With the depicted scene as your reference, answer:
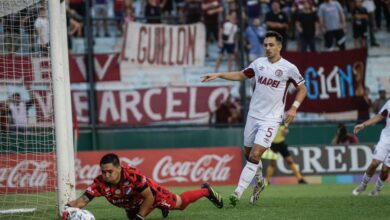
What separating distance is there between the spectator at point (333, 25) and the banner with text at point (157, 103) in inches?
126

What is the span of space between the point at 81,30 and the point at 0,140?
25.0 feet

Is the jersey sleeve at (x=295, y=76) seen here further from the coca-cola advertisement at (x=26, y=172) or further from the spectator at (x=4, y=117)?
the spectator at (x=4, y=117)

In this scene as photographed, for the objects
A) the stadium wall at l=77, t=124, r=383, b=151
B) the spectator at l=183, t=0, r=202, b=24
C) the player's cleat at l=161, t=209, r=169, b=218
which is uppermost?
the spectator at l=183, t=0, r=202, b=24

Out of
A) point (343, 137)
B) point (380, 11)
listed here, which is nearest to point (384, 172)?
point (343, 137)

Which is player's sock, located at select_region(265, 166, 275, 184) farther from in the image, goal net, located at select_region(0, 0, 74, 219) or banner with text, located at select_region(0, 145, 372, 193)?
goal net, located at select_region(0, 0, 74, 219)

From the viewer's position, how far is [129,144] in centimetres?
2411

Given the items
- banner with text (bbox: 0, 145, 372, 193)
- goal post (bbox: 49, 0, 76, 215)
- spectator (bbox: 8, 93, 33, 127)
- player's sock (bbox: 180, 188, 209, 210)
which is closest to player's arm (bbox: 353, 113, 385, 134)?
player's sock (bbox: 180, 188, 209, 210)

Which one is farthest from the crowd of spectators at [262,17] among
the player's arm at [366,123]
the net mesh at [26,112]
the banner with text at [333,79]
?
the player's arm at [366,123]

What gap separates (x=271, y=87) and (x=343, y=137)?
443 inches

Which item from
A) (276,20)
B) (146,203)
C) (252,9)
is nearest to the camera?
(146,203)

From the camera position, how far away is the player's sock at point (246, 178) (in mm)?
12562

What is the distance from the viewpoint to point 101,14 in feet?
81.5

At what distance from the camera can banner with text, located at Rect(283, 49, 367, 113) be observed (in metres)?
23.9

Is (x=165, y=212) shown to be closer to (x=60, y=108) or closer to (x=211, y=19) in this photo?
(x=60, y=108)
